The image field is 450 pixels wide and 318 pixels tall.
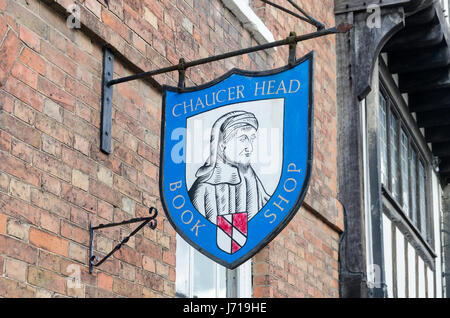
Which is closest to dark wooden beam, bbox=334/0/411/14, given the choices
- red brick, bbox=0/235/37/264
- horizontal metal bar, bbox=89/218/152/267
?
horizontal metal bar, bbox=89/218/152/267

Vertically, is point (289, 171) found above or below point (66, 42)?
below

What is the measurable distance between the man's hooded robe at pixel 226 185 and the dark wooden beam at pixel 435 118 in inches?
278

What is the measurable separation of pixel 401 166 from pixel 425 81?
0.97 meters

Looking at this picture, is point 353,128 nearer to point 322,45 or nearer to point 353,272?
point 322,45

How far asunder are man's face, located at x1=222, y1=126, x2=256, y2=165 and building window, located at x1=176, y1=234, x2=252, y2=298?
4.29ft

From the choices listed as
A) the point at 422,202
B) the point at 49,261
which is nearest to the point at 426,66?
the point at 422,202

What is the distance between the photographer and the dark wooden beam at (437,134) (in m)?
10.9

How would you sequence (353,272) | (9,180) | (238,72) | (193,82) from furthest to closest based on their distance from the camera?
(353,272) < (193,82) < (238,72) < (9,180)

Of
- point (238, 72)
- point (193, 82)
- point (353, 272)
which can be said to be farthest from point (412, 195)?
point (238, 72)

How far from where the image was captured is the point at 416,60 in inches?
361

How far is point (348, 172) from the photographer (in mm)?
7434

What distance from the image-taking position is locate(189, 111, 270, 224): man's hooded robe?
3.58 m

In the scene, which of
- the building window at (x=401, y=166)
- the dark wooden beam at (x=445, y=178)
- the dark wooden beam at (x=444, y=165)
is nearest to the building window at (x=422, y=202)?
the building window at (x=401, y=166)

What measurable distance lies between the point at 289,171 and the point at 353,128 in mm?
4056
